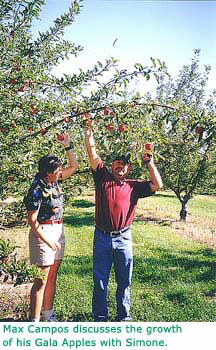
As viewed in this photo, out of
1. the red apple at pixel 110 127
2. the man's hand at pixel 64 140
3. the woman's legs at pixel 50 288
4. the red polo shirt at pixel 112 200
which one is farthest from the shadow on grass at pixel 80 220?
the red apple at pixel 110 127

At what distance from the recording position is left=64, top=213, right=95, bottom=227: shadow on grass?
8.86 metres

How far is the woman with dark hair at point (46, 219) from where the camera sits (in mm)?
2566

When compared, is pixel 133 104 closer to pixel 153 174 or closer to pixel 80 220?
pixel 153 174

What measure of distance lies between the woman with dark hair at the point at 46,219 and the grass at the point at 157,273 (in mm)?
629

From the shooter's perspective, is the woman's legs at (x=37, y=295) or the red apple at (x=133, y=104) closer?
the red apple at (x=133, y=104)

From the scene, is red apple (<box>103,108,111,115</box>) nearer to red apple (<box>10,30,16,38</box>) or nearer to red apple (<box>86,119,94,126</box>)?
red apple (<box>86,119,94,126</box>)

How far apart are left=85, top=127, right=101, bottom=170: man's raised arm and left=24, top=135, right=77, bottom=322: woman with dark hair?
14cm

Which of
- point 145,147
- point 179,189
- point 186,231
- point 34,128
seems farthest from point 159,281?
point 179,189

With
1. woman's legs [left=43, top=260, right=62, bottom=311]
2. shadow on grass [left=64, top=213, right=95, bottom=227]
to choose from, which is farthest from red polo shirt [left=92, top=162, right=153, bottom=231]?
shadow on grass [left=64, top=213, right=95, bottom=227]

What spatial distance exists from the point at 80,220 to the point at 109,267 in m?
6.39

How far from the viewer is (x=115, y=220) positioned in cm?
290

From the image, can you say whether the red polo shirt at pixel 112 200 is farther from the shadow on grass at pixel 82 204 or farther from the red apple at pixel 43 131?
the shadow on grass at pixel 82 204

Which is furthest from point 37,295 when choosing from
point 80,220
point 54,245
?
point 80,220

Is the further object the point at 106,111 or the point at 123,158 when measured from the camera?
the point at 123,158
